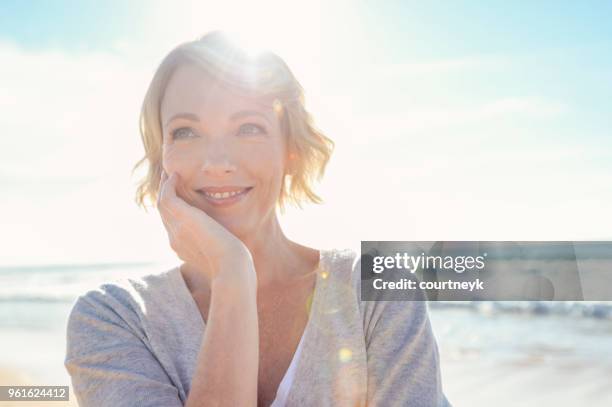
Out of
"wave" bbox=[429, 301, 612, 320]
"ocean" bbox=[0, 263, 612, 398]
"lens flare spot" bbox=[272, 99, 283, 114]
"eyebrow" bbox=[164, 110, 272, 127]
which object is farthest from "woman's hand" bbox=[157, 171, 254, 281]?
"wave" bbox=[429, 301, 612, 320]

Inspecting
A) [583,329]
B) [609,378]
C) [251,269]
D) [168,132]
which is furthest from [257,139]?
[583,329]

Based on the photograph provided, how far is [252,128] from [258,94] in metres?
0.14

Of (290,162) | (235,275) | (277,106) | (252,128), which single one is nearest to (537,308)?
(290,162)

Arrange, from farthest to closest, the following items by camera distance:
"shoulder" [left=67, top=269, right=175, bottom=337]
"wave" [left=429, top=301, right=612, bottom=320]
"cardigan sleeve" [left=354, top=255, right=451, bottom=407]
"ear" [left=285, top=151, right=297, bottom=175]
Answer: "wave" [left=429, top=301, right=612, bottom=320] → "ear" [left=285, top=151, right=297, bottom=175] → "shoulder" [left=67, top=269, right=175, bottom=337] → "cardigan sleeve" [left=354, top=255, right=451, bottom=407]

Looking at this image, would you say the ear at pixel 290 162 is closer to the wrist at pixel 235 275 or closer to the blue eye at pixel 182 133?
the blue eye at pixel 182 133

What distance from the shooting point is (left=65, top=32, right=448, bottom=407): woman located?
229 centimetres

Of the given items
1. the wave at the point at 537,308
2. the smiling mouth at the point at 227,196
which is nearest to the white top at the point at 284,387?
the smiling mouth at the point at 227,196

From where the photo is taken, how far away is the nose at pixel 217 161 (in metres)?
2.63

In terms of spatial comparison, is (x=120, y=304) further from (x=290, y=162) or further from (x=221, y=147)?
(x=290, y=162)

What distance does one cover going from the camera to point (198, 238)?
257cm

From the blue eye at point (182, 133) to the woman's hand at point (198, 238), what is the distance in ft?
0.55

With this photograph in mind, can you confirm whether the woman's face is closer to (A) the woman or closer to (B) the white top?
(A) the woman

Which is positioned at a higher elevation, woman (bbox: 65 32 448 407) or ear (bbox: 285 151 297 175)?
ear (bbox: 285 151 297 175)

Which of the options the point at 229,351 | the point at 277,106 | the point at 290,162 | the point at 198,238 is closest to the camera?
the point at 229,351
